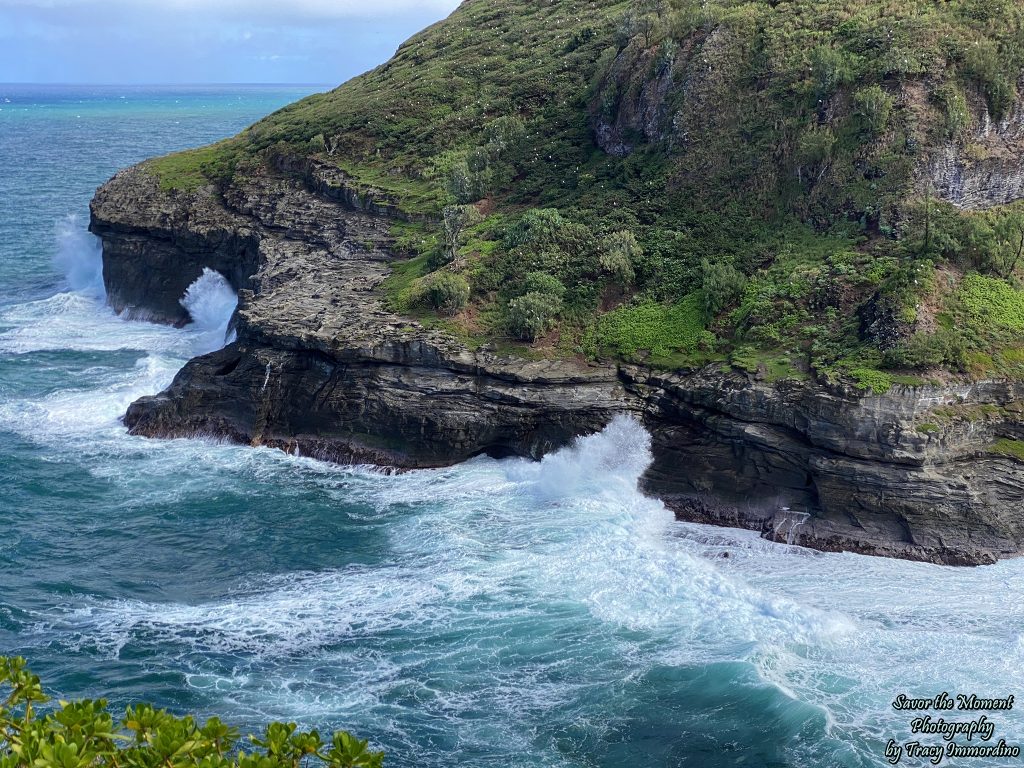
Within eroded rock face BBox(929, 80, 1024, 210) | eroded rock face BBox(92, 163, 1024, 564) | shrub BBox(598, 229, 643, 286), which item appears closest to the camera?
eroded rock face BBox(92, 163, 1024, 564)

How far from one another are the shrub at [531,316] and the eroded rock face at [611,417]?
171 centimetres

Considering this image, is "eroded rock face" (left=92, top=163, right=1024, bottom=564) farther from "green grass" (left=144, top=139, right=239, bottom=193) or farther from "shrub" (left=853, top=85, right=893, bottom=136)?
"green grass" (left=144, top=139, right=239, bottom=193)

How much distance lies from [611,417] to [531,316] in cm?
553

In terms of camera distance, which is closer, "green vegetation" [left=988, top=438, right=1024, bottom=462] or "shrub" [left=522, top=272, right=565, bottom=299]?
"green vegetation" [left=988, top=438, right=1024, bottom=462]

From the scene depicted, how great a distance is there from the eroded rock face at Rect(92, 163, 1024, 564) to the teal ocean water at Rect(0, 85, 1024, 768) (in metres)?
0.99

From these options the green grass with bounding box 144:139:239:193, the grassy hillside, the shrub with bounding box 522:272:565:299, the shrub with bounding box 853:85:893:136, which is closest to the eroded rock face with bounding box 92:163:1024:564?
the grassy hillside

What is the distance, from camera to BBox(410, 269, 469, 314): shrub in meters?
41.0

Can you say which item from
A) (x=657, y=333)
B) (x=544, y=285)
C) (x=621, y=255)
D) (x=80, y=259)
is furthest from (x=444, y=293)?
(x=80, y=259)

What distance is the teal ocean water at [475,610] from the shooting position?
79.3ft

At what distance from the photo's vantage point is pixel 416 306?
42.2 meters

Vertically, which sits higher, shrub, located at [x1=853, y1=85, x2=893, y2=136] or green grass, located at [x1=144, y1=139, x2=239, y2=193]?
shrub, located at [x1=853, y1=85, x2=893, y2=136]

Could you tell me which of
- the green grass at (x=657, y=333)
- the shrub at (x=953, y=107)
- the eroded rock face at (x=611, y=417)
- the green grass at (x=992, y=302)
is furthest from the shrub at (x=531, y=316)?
the shrub at (x=953, y=107)

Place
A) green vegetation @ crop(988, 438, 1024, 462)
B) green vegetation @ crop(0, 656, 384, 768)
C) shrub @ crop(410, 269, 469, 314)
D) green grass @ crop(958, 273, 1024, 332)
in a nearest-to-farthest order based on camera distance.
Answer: green vegetation @ crop(0, 656, 384, 768) < green vegetation @ crop(988, 438, 1024, 462) < green grass @ crop(958, 273, 1024, 332) < shrub @ crop(410, 269, 469, 314)

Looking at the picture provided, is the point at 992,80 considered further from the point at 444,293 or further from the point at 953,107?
the point at 444,293
